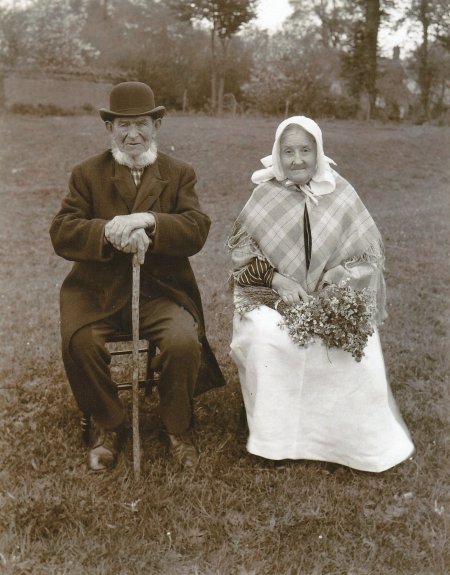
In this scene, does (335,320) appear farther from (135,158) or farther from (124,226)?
(135,158)

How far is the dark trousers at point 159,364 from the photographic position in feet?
11.1

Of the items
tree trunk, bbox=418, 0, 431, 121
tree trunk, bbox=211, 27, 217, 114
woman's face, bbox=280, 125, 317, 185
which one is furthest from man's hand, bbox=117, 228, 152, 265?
tree trunk, bbox=418, 0, 431, 121

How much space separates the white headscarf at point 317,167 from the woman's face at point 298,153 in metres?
0.03

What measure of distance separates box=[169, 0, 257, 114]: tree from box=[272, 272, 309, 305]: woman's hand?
421cm

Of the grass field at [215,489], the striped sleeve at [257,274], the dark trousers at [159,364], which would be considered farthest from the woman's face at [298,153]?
the grass field at [215,489]

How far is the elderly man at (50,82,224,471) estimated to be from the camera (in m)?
3.35

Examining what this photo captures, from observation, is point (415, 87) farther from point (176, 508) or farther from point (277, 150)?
point (176, 508)

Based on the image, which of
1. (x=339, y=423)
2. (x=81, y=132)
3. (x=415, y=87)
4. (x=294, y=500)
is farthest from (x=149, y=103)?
(x=415, y=87)

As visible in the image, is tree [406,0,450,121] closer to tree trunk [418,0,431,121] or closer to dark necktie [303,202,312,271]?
tree trunk [418,0,431,121]

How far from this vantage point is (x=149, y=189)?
354 centimetres

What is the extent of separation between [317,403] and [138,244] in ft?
4.23

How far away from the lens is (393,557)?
2.85m

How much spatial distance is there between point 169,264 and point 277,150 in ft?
3.02

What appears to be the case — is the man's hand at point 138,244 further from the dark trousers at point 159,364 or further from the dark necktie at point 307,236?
the dark necktie at point 307,236
